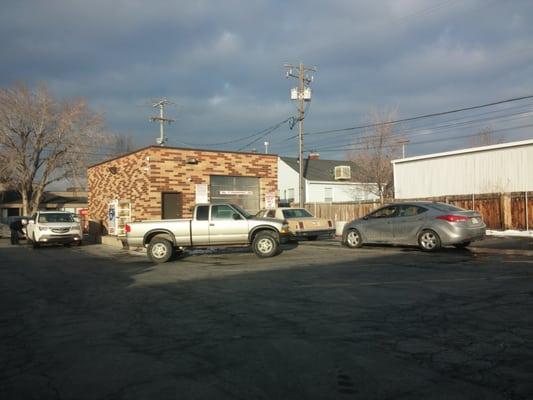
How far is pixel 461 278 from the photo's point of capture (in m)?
9.21

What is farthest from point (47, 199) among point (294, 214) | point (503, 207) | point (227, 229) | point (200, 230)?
point (503, 207)

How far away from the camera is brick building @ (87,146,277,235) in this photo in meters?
22.0

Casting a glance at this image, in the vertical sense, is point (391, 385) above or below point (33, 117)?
below

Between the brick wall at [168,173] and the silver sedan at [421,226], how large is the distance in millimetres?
9714

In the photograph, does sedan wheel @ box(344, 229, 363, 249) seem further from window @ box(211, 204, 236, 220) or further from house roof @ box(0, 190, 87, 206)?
house roof @ box(0, 190, 87, 206)

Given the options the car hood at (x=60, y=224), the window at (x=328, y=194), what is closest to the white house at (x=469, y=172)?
the window at (x=328, y=194)

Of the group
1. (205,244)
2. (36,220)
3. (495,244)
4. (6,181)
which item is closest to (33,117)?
(6,181)

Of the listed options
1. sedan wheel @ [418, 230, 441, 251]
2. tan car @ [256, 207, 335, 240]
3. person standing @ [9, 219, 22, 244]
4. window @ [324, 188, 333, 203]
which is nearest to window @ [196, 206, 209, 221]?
tan car @ [256, 207, 335, 240]

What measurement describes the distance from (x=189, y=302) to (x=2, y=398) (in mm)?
3906

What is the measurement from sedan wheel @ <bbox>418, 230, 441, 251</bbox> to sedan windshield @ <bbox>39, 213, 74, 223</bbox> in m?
17.1

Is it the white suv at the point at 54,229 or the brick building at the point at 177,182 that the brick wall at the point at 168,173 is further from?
the white suv at the point at 54,229

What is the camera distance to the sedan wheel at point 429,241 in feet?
44.9

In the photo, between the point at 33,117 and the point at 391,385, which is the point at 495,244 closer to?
the point at 391,385

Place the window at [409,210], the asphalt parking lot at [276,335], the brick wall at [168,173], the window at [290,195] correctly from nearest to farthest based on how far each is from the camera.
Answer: the asphalt parking lot at [276,335] < the window at [409,210] < the brick wall at [168,173] < the window at [290,195]
